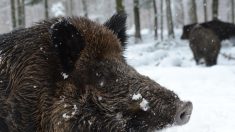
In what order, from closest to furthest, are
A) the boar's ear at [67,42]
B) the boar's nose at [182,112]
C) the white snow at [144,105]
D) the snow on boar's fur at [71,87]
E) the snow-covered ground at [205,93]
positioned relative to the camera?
1. the boar's nose at [182,112]
2. the white snow at [144,105]
3. the snow on boar's fur at [71,87]
4. the boar's ear at [67,42]
5. the snow-covered ground at [205,93]

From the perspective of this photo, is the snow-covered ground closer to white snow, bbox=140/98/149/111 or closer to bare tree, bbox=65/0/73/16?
white snow, bbox=140/98/149/111

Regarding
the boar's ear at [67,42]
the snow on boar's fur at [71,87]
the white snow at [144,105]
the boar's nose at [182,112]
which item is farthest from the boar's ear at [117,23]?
the boar's nose at [182,112]

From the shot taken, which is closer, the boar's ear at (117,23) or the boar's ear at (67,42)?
the boar's ear at (67,42)

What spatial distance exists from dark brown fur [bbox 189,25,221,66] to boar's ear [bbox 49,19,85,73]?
1474 centimetres

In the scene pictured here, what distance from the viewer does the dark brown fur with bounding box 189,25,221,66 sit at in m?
17.8

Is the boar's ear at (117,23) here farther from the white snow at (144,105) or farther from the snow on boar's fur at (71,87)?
the white snow at (144,105)

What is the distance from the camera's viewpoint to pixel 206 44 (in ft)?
58.7

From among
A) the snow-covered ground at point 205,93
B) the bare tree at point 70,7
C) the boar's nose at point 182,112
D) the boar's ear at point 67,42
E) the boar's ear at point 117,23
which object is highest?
the bare tree at point 70,7

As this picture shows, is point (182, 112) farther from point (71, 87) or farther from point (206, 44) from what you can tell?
point (206, 44)

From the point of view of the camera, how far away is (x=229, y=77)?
37.1 ft

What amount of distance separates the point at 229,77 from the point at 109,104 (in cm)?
855

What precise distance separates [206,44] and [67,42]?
590 inches

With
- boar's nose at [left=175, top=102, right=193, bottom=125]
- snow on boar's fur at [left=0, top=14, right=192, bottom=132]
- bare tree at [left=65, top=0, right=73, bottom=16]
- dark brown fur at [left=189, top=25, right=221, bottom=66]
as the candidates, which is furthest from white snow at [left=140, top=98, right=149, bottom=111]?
bare tree at [left=65, top=0, right=73, bottom=16]

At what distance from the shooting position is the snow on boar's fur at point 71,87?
3.21m
